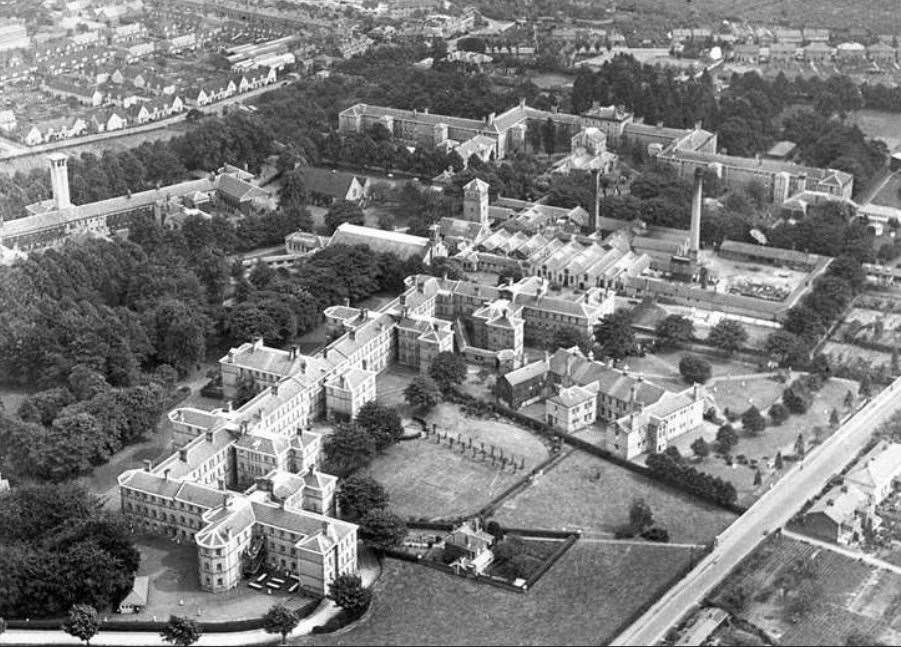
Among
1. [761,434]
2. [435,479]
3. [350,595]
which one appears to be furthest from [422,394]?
[350,595]

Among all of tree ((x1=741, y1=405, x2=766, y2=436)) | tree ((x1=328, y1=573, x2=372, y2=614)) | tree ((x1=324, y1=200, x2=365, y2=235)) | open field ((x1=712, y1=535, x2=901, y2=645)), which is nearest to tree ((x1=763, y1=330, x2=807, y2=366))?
tree ((x1=741, y1=405, x2=766, y2=436))

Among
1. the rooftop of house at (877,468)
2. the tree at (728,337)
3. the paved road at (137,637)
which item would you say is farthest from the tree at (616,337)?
the paved road at (137,637)

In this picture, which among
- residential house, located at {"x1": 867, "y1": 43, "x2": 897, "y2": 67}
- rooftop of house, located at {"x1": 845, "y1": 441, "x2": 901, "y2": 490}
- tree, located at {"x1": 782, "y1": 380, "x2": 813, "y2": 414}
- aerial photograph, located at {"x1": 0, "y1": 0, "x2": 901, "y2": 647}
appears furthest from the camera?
residential house, located at {"x1": 867, "y1": 43, "x2": 897, "y2": 67}

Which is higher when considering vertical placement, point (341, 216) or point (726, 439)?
point (341, 216)

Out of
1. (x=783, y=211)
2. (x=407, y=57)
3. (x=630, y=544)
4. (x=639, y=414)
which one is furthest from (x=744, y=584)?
(x=407, y=57)

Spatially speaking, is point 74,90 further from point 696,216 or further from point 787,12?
point 787,12

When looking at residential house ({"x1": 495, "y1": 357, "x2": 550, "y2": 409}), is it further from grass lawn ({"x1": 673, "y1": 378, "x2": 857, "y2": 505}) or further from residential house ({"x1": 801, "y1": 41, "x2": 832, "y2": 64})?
residential house ({"x1": 801, "y1": 41, "x2": 832, "y2": 64})
